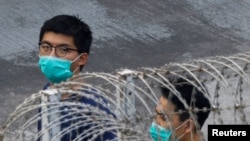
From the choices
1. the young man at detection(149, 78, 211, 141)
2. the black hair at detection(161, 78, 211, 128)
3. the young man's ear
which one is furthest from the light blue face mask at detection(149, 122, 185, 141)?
the young man's ear

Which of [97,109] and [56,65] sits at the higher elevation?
[56,65]

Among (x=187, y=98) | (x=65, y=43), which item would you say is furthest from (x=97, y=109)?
(x=65, y=43)

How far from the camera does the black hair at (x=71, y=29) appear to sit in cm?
414

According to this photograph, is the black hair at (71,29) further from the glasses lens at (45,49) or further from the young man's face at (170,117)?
the young man's face at (170,117)

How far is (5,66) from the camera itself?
901cm

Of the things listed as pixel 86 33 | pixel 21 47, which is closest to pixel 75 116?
pixel 86 33

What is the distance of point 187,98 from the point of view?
12.7 feet

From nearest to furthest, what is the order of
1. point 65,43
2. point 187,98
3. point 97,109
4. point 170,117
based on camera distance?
point 97,109
point 170,117
point 187,98
point 65,43

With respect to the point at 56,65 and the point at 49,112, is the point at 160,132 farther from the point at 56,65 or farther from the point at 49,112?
the point at 56,65

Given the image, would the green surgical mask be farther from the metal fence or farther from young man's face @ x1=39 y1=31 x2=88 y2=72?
young man's face @ x1=39 y1=31 x2=88 y2=72

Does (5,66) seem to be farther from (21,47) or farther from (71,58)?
A: (71,58)

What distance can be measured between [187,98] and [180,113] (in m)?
0.17

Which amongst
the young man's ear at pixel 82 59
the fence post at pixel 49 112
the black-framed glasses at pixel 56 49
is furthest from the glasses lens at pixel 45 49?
the fence post at pixel 49 112

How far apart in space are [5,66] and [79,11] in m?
1.93
